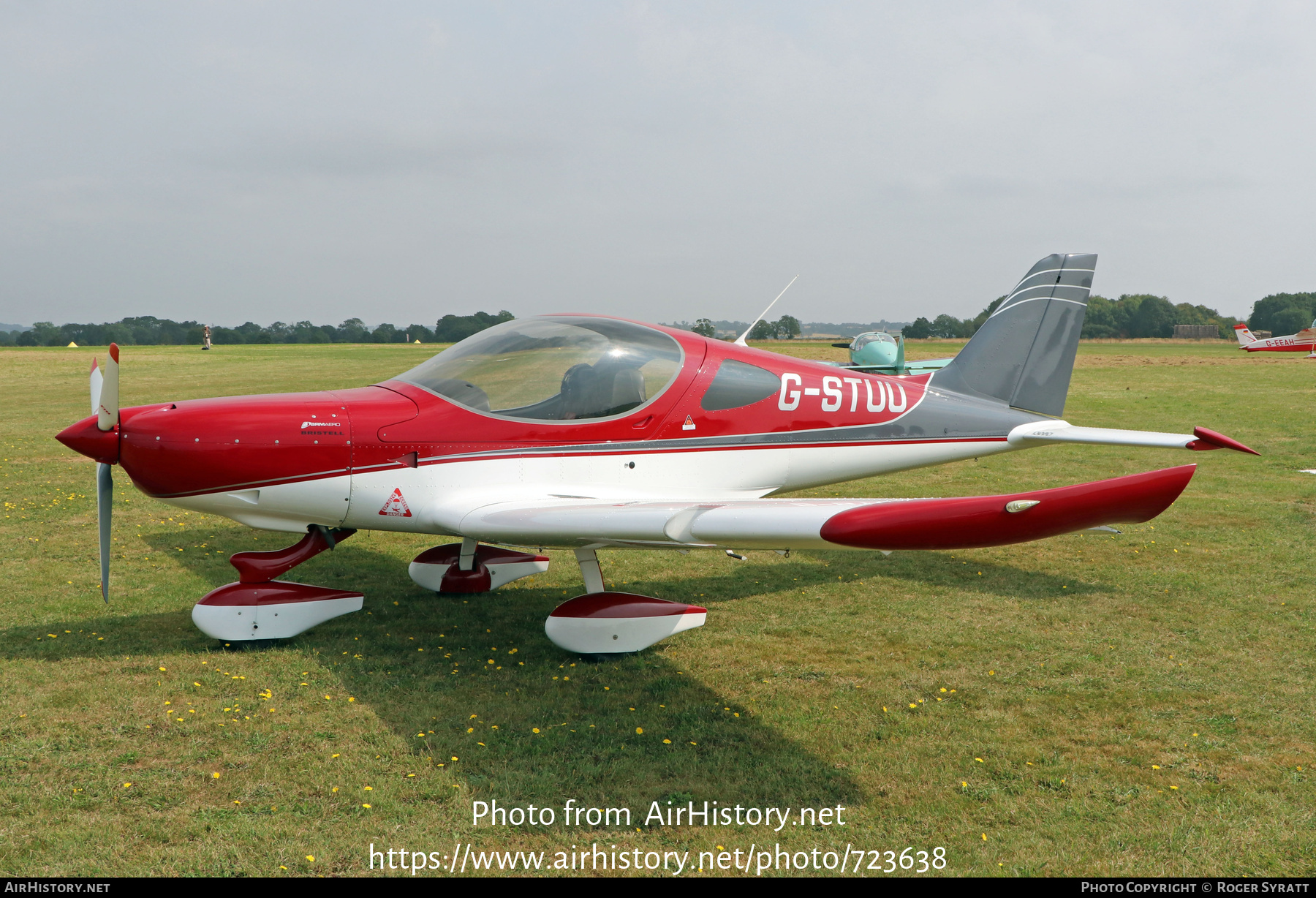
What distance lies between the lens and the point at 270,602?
5.50 metres

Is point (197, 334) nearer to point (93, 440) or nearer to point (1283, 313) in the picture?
point (93, 440)

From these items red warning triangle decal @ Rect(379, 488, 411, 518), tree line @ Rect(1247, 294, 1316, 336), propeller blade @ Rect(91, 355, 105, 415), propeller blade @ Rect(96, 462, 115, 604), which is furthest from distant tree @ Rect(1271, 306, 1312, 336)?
propeller blade @ Rect(96, 462, 115, 604)

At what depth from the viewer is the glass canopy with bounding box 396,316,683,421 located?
567 centimetres

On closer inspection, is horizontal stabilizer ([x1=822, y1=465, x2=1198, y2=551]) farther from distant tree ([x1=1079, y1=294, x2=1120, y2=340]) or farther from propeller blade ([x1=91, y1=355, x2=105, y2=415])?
distant tree ([x1=1079, y1=294, x2=1120, y2=340])

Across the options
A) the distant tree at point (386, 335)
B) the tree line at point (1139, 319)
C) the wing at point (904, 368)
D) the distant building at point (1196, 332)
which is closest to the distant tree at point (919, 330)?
the tree line at point (1139, 319)

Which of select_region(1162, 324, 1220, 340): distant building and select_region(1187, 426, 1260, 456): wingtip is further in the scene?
select_region(1162, 324, 1220, 340): distant building

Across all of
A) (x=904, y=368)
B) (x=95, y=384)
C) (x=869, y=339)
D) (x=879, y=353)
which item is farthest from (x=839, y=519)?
(x=869, y=339)

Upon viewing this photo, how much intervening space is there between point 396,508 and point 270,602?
1.03m

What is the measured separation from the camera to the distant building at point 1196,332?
10669 cm

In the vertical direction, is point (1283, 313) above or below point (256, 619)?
above

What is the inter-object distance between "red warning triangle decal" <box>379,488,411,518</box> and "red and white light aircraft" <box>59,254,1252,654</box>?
0.03 feet

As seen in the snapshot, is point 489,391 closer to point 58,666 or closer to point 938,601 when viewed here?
point 58,666

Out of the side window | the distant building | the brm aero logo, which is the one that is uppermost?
the distant building
